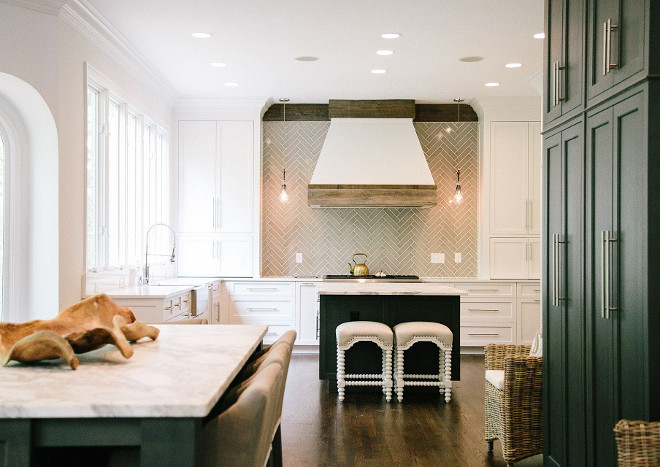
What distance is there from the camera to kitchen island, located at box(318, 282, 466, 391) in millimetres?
5211

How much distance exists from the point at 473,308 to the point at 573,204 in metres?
4.52

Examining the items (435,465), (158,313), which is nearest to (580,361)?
(435,465)

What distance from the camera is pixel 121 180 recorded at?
19.0ft

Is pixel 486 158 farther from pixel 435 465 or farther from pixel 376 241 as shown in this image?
pixel 435 465

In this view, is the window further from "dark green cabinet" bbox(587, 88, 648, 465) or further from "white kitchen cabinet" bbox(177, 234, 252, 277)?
"dark green cabinet" bbox(587, 88, 648, 465)

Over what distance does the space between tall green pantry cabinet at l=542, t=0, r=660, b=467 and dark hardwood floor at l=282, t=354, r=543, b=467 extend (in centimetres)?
73

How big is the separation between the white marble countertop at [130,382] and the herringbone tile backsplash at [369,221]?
5.45m

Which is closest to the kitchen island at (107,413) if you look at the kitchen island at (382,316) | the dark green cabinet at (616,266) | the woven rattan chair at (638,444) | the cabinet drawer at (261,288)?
the woven rattan chair at (638,444)

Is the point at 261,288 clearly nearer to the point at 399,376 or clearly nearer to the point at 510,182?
the point at 399,376

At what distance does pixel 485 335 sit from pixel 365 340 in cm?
278

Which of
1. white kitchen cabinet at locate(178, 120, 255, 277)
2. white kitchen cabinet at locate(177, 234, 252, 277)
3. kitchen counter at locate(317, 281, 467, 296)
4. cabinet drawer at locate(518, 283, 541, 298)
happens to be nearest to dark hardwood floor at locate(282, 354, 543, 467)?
kitchen counter at locate(317, 281, 467, 296)

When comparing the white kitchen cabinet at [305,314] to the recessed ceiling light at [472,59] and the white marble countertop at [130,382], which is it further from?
the white marble countertop at [130,382]

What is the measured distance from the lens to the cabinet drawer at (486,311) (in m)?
7.24

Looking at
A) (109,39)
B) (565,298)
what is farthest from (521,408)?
(109,39)
